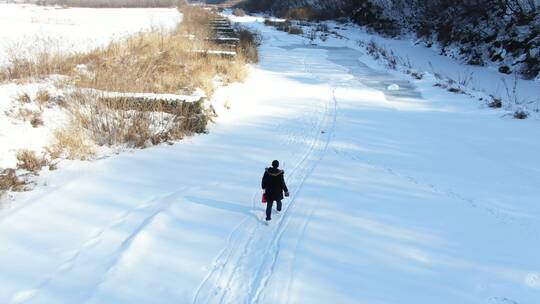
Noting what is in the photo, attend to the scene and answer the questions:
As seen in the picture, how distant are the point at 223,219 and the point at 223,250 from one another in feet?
2.05

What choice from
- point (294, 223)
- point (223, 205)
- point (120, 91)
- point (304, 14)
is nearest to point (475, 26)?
point (120, 91)

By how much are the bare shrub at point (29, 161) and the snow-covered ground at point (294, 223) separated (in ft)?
0.96

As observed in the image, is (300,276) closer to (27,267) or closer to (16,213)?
(27,267)

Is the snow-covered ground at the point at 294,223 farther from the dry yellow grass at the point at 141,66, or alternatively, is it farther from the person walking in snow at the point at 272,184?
the dry yellow grass at the point at 141,66

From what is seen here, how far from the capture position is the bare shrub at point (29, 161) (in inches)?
201

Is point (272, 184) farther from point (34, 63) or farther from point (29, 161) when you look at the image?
point (34, 63)

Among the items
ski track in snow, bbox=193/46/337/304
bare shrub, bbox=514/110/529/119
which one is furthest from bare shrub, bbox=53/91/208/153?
bare shrub, bbox=514/110/529/119

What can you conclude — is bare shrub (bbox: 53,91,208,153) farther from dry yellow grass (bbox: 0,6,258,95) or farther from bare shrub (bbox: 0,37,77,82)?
bare shrub (bbox: 0,37,77,82)

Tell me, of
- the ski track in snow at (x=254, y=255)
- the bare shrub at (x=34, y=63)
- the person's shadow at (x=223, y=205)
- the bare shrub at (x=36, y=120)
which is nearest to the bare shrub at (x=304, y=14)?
the bare shrub at (x=34, y=63)

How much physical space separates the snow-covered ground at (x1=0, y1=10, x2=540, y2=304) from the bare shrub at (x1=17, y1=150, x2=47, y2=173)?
29 centimetres

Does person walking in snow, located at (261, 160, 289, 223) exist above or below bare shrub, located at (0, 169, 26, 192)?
above

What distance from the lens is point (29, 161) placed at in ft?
16.8

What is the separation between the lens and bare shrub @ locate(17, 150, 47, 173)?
5.09 meters

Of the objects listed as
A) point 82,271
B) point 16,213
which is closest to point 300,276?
point 82,271
